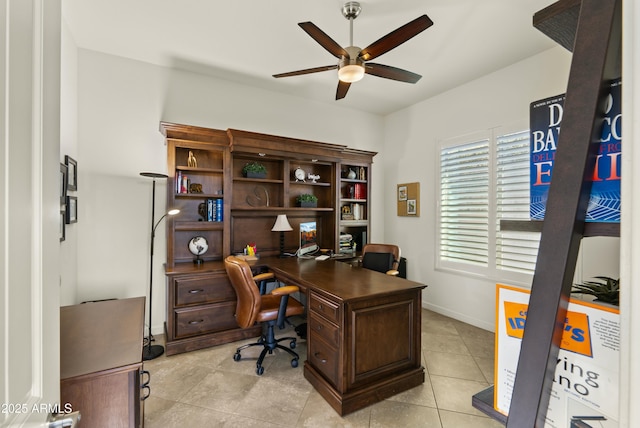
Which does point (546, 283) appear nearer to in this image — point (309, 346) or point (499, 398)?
point (499, 398)

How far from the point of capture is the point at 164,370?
253 centimetres

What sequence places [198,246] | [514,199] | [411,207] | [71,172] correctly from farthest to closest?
[411,207], [198,246], [514,199], [71,172]

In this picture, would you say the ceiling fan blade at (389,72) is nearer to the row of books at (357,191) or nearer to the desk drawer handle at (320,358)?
the row of books at (357,191)

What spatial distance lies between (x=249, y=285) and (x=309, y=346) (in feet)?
2.32

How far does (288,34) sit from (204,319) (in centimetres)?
290

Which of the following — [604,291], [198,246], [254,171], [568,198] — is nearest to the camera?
[568,198]

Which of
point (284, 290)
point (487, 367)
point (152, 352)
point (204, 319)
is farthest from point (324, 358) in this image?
point (152, 352)

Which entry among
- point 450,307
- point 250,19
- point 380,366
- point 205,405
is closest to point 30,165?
point 205,405

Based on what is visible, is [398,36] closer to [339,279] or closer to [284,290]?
[339,279]

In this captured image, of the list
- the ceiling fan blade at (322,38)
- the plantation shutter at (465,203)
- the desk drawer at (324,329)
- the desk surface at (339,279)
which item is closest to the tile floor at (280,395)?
the desk drawer at (324,329)

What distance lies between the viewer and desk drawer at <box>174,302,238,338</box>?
282 centimetres

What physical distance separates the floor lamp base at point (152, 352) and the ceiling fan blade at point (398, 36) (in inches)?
127

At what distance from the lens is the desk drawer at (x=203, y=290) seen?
2834 mm

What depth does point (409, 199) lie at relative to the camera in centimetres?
436
